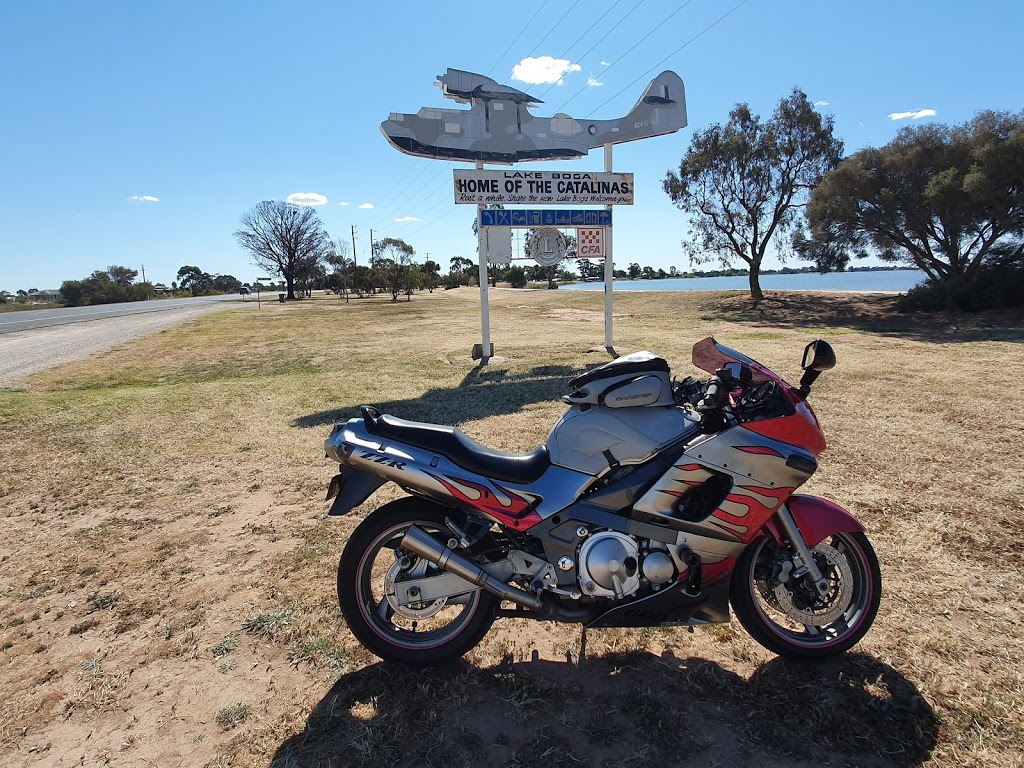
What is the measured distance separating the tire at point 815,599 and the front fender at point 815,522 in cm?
6

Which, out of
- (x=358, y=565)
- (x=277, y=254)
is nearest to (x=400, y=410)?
(x=358, y=565)

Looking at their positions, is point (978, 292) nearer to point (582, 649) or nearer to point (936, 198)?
point (936, 198)

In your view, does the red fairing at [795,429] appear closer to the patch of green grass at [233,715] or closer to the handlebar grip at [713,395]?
the handlebar grip at [713,395]

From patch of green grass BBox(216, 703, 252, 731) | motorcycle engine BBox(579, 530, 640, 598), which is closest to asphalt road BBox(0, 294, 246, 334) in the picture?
patch of green grass BBox(216, 703, 252, 731)

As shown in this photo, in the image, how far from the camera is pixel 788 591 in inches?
98.3

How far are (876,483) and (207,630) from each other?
4.84 meters

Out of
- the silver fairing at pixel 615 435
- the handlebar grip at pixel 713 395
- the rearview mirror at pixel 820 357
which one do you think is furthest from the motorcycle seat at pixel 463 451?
the rearview mirror at pixel 820 357

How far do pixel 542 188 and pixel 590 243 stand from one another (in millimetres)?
1671

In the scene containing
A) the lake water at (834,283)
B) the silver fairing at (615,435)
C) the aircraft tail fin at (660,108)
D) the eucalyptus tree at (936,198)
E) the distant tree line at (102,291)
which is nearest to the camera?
the silver fairing at (615,435)

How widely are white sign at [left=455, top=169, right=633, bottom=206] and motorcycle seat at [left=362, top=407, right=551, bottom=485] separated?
9.73 m

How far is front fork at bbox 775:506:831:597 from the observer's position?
7.93ft

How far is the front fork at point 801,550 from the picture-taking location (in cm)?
242

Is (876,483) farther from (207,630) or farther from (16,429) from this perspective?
(16,429)

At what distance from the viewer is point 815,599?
2.50 metres
